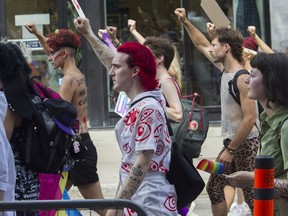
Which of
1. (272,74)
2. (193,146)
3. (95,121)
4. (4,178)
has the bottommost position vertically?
(95,121)

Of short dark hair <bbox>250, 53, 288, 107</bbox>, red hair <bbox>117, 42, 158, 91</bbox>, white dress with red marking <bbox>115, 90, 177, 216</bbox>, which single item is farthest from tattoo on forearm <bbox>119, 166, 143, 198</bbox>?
short dark hair <bbox>250, 53, 288, 107</bbox>

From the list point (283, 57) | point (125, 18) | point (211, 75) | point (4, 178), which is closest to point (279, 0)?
point (211, 75)

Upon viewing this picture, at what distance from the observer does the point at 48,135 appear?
5055 millimetres

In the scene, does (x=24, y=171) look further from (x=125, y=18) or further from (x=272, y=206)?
(x=125, y=18)

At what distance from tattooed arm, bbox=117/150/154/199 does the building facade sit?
10.9 metres

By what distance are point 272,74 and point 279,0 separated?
37.1 feet

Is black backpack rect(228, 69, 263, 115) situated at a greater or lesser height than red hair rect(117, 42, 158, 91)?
lesser

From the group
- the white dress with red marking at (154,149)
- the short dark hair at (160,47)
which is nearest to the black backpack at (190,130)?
the short dark hair at (160,47)

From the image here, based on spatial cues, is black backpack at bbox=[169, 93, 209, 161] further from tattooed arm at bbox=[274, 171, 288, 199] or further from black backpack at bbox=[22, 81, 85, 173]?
tattooed arm at bbox=[274, 171, 288, 199]

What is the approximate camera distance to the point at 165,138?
192 inches

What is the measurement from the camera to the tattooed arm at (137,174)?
468 cm

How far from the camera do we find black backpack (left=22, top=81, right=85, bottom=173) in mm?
4938

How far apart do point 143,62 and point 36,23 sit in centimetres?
1108

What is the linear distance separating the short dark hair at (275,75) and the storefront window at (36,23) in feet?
36.6
